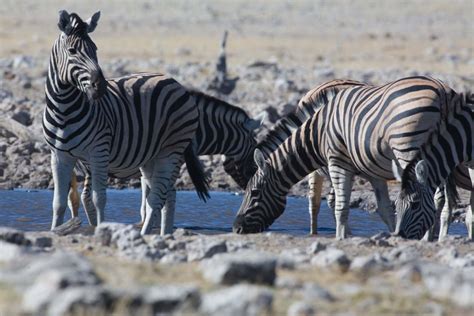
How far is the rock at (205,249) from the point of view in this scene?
24.1 feet

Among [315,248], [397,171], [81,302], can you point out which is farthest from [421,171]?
[81,302]

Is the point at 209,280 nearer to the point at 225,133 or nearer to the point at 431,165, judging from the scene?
the point at 431,165

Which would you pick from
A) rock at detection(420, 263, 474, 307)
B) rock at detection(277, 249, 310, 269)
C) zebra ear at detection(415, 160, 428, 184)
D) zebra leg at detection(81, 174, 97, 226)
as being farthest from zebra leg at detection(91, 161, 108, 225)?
rock at detection(420, 263, 474, 307)

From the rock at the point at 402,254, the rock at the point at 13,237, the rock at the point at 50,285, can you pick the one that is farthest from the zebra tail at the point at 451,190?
the rock at the point at 50,285

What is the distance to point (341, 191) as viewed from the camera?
10.7 meters

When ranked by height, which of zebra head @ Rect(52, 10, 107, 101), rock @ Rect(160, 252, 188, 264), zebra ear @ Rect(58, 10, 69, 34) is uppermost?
zebra ear @ Rect(58, 10, 69, 34)

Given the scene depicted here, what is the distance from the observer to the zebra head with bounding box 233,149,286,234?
37.8 ft

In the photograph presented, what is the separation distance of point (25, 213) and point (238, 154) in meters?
2.49

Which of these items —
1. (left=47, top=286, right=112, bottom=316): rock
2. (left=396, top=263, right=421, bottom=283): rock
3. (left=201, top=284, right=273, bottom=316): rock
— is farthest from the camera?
(left=396, top=263, right=421, bottom=283): rock

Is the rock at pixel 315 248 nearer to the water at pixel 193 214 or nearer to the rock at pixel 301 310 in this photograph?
the rock at pixel 301 310

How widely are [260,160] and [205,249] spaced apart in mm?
4092

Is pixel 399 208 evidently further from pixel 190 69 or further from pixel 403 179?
pixel 190 69

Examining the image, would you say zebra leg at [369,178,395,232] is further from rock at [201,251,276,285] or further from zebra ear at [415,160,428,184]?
rock at [201,251,276,285]

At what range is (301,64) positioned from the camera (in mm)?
32219
